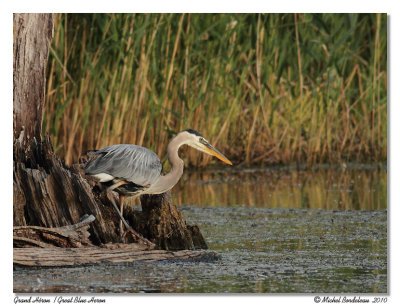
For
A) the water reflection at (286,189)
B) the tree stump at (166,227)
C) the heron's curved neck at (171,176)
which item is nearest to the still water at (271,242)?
the water reflection at (286,189)

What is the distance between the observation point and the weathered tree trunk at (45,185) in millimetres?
5633

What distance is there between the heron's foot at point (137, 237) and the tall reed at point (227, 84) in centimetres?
227

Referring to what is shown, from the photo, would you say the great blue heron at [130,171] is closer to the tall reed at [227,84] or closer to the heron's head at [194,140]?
the heron's head at [194,140]

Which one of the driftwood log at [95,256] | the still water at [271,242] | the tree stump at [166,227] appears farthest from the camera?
the tree stump at [166,227]

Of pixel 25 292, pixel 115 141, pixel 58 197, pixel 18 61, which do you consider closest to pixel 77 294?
pixel 25 292

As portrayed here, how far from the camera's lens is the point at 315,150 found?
32.9 ft

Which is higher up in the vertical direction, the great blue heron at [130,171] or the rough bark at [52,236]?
the great blue heron at [130,171]

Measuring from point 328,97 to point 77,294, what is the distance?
5.56 m

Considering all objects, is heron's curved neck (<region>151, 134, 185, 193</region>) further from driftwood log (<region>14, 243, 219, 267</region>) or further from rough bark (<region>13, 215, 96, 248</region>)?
rough bark (<region>13, 215, 96, 248</region>)

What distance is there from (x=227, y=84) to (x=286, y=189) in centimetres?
167

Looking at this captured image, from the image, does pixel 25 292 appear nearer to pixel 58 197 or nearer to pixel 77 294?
pixel 77 294

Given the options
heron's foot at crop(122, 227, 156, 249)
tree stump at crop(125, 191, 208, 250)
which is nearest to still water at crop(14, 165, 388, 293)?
tree stump at crop(125, 191, 208, 250)

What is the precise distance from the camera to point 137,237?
5.80 metres

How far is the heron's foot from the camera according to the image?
5.69 m
